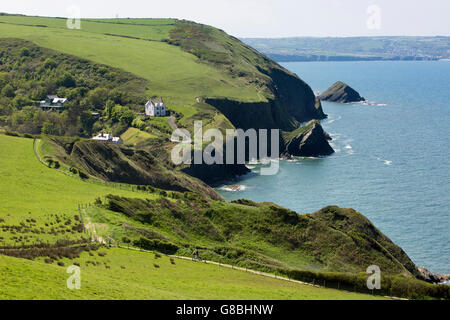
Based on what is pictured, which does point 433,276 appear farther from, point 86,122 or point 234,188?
point 86,122

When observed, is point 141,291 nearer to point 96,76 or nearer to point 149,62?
point 96,76

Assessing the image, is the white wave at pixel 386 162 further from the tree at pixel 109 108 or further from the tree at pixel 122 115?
the tree at pixel 109 108

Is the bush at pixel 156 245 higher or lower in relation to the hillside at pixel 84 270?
Result: lower

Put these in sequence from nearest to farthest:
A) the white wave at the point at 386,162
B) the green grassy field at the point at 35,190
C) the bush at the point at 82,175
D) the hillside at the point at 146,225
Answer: the hillside at the point at 146,225, the green grassy field at the point at 35,190, the bush at the point at 82,175, the white wave at the point at 386,162

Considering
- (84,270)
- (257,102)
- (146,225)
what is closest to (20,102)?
(257,102)

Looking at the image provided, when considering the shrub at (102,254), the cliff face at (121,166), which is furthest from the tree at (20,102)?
the shrub at (102,254)
